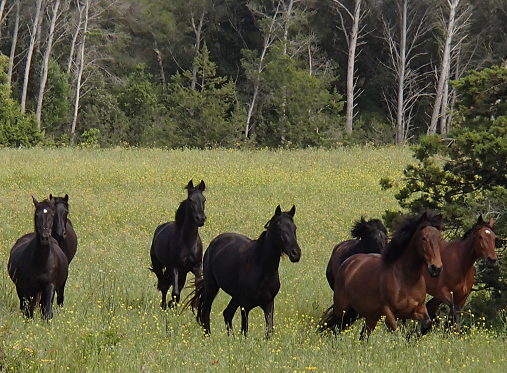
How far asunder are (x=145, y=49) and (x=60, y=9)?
251 inches

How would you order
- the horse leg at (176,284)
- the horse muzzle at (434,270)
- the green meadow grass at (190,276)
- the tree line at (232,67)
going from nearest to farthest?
the green meadow grass at (190,276) → the horse muzzle at (434,270) → the horse leg at (176,284) → the tree line at (232,67)

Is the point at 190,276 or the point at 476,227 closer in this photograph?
the point at 476,227

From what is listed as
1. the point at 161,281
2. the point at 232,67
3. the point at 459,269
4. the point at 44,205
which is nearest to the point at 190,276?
the point at 161,281

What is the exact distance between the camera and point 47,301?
10805 mm

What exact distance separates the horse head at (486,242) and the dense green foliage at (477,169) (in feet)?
1.97

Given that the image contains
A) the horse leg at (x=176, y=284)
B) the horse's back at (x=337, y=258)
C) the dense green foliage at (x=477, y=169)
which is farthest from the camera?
the horse leg at (x=176, y=284)

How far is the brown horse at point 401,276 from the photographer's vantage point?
31.4ft

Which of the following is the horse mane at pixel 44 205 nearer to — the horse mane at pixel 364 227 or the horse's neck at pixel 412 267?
the horse mane at pixel 364 227

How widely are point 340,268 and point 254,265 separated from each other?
1244 millimetres

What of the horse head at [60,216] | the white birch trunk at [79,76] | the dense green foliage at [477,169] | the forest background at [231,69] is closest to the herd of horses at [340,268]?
the horse head at [60,216]

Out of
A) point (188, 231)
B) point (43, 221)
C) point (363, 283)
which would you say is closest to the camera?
point (363, 283)

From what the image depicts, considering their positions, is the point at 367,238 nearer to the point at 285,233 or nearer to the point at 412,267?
the point at 412,267

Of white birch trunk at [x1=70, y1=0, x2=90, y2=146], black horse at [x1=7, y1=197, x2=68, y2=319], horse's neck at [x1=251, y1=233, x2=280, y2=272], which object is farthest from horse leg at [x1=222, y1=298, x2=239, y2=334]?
white birch trunk at [x1=70, y1=0, x2=90, y2=146]

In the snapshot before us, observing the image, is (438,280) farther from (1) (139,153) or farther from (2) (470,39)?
(2) (470,39)
